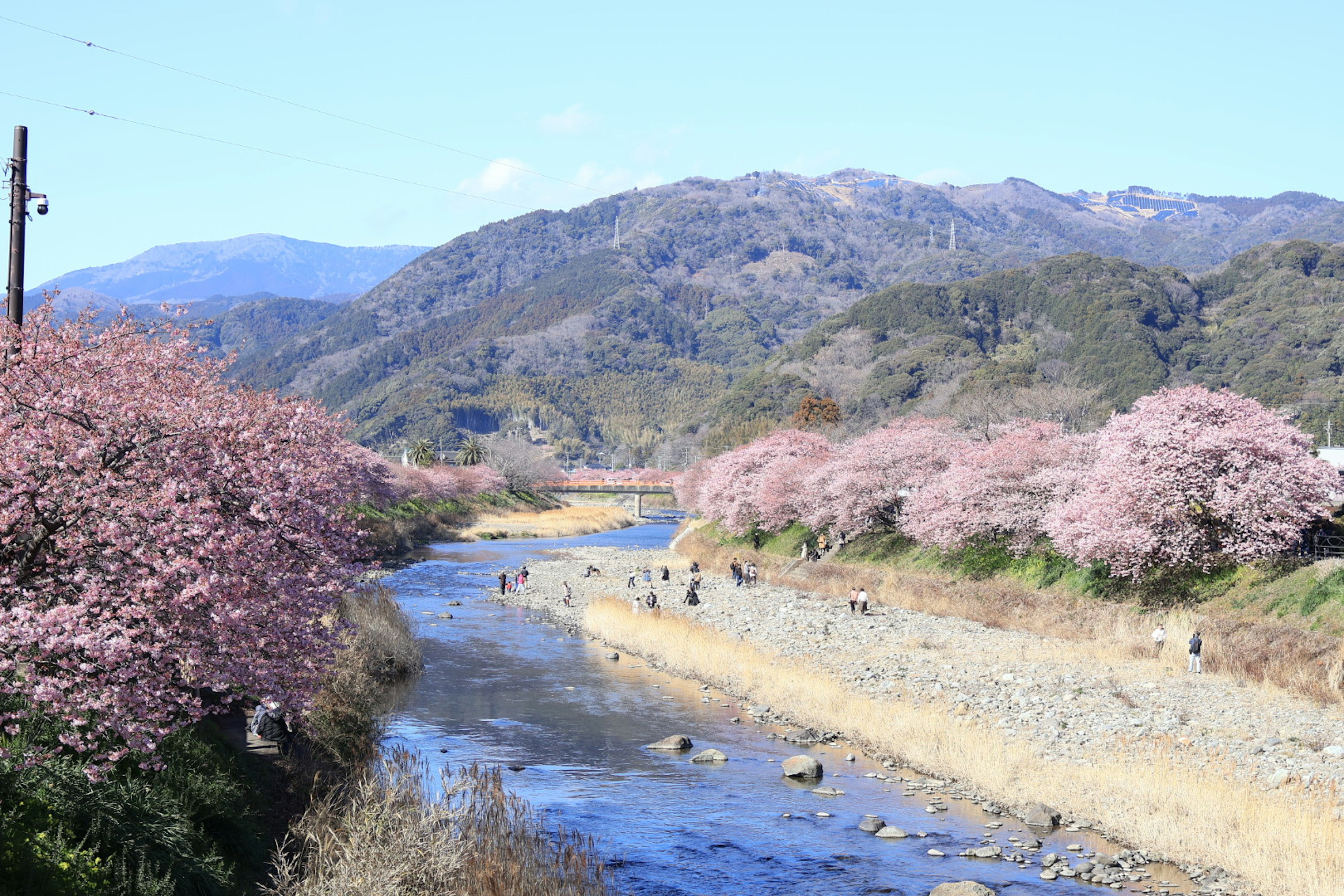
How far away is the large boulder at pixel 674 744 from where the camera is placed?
27109mm

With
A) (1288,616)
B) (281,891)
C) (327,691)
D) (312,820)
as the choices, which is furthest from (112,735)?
(1288,616)

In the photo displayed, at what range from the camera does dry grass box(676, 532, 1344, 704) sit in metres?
29.7

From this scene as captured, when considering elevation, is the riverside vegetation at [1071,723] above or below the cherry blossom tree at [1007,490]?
below

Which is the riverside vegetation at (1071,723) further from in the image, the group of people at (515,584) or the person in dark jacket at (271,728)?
the group of people at (515,584)

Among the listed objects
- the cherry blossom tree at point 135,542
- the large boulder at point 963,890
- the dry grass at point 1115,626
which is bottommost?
the large boulder at point 963,890

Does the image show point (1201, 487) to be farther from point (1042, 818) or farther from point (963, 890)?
point (963, 890)

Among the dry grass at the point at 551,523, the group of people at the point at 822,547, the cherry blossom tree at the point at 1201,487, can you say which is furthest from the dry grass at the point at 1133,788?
the dry grass at the point at 551,523

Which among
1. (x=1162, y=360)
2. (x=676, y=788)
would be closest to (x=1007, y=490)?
(x=676, y=788)

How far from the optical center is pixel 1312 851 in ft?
57.8

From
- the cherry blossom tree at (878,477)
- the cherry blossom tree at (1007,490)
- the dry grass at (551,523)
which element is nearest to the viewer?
the cherry blossom tree at (1007,490)

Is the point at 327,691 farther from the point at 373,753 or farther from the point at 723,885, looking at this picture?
the point at 723,885

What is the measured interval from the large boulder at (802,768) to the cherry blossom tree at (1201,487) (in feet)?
64.6

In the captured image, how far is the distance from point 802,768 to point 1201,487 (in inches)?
851

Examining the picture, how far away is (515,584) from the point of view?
65.6 metres
